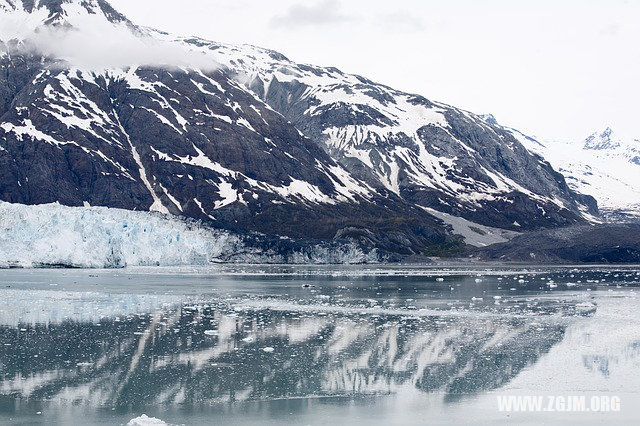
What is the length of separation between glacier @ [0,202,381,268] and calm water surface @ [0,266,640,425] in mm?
45805

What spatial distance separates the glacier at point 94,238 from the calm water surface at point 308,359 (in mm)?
45805

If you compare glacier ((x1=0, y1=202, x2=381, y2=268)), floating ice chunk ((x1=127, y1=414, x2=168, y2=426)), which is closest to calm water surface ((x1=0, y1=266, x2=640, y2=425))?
floating ice chunk ((x1=127, y1=414, x2=168, y2=426))

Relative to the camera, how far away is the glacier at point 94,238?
114 meters

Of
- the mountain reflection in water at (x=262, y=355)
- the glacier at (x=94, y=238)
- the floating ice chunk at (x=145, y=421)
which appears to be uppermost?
the glacier at (x=94, y=238)

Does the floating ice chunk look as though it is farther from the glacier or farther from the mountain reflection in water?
the glacier

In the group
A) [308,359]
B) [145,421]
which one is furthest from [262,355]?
[145,421]

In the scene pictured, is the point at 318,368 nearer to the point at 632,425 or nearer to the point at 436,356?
the point at 436,356

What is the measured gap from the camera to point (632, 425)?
87.1ft

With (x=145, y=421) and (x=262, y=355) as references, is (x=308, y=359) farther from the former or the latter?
(x=145, y=421)

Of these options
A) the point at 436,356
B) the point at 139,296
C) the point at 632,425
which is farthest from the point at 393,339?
the point at 139,296

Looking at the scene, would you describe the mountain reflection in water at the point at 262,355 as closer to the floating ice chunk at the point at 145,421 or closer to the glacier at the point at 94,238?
the floating ice chunk at the point at 145,421

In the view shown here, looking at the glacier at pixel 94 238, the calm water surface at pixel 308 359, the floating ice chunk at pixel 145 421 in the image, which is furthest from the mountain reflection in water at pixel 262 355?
the glacier at pixel 94 238

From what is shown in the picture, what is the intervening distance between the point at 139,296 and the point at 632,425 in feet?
173

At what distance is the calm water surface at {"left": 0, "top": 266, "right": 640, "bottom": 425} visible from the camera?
2864cm
